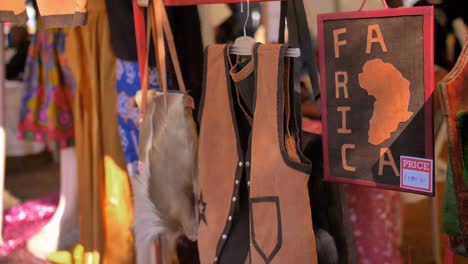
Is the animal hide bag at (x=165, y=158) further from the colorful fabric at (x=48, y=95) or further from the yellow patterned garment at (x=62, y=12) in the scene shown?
the colorful fabric at (x=48, y=95)

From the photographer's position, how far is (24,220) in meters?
2.97

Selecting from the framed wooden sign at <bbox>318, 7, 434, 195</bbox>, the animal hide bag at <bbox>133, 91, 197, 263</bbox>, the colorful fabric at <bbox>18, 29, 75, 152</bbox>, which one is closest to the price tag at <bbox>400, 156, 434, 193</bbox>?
the framed wooden sign at <bbox>318, 7, 434, 195</bbox>

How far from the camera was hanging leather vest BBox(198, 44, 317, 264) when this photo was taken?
1162 mm

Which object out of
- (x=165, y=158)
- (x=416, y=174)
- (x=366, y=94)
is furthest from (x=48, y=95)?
(x=416, y=174)

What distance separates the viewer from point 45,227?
2592mm

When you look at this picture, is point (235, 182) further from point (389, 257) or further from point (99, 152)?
point (99, 152)

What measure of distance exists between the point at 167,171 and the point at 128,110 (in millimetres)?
414

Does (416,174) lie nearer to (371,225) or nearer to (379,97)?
(379,97)

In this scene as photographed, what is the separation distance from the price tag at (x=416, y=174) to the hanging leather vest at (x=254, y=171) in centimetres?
19

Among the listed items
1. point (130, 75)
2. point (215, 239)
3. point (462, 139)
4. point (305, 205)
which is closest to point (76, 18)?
point (130, 75)

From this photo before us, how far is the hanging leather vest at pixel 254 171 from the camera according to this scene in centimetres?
116

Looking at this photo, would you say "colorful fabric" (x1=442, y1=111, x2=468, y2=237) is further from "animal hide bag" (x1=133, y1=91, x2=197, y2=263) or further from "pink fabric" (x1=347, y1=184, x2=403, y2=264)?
"animal hide bag" (x1=133, y1=91, x2=197, y2=263)

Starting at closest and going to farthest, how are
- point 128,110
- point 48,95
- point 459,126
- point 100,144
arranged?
point 459,126 < point 128,110 < point 100,144 < point 48,95

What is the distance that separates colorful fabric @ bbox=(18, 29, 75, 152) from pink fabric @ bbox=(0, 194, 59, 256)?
Result: 18.6 inches
